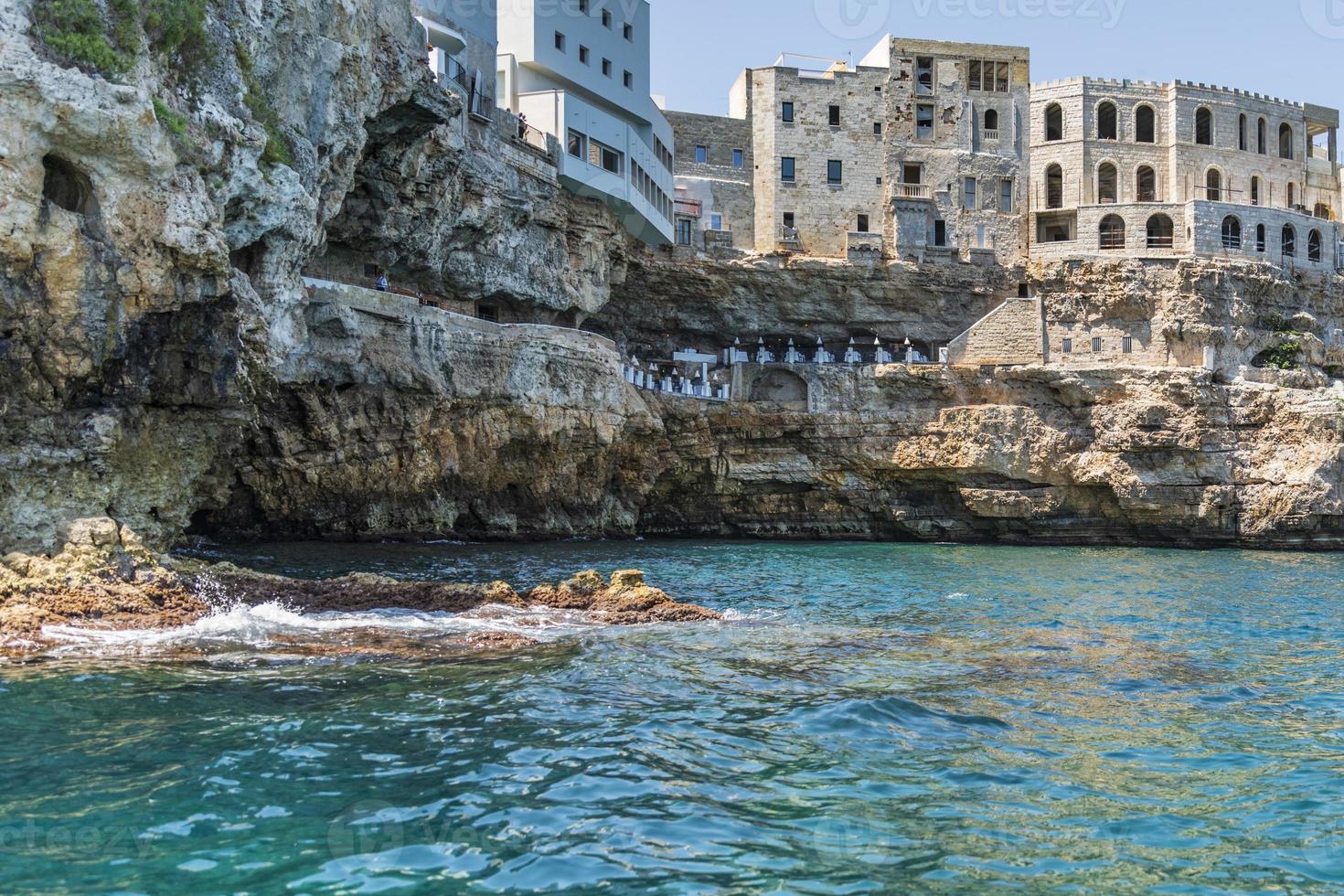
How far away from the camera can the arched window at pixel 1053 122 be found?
53688 millimetres

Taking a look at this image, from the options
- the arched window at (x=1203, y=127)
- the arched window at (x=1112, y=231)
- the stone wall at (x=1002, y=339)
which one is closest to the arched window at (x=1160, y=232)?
the arched window at (x=1112, y=231)

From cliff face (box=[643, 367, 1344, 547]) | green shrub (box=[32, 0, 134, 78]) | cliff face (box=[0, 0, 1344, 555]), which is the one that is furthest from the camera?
cliff face (box=[643, 367, 1344, 547])

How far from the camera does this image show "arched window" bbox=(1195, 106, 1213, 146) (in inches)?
2111

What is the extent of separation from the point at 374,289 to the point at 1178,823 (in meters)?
24.8

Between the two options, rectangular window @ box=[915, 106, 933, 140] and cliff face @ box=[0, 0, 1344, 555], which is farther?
rectangular window @ box=[915, 106, 933, 140]

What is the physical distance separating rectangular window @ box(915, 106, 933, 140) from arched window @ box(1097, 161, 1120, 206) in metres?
7.65

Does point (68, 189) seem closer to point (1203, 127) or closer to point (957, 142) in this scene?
point (957, 142)

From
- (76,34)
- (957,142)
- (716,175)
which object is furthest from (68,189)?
(957,142)

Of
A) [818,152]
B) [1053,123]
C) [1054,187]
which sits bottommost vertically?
[1054,187]

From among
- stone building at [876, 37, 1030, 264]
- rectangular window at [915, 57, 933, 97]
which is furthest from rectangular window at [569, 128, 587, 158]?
rectangular window at [915, 57, 933, 97]

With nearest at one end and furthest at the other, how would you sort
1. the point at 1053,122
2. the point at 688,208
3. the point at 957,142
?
the point at 688,208
the point at 957,142
the point at 1053,122

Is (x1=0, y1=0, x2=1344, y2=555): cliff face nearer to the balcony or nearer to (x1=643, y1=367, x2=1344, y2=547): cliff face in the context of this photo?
(x1=643, y1=367, x2=1344, y2=547): cliff face

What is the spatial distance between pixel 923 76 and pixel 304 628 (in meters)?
44.1

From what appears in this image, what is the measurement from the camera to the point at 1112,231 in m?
51.8
